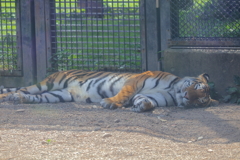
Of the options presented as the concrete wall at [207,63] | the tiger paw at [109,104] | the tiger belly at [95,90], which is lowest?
the tiger paw at [109,104]

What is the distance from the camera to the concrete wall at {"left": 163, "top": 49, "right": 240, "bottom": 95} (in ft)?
17.8

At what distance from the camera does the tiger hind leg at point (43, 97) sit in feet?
17.6

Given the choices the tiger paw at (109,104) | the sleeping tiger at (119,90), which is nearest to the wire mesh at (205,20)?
the sleeping tiger at (119,90)

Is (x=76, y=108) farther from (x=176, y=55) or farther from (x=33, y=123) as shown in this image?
(x=176, y=55)

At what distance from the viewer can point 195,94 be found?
16.4ft

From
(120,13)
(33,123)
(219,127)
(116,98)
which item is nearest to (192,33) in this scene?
(120,13)

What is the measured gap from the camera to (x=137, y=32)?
6.13m

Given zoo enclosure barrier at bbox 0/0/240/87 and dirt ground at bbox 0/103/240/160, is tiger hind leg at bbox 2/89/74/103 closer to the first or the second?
dirt ground at bbox 0/103/240/160

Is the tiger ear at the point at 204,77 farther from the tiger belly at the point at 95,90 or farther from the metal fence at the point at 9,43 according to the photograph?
the metal fence at the point at 9,43

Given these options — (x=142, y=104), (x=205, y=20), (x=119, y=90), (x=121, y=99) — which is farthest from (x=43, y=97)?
A: (x=205, y=20)

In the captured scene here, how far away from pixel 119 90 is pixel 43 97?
115 cm

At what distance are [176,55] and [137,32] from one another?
2.76 feet

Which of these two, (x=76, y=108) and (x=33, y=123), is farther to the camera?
(x=76, y=108)

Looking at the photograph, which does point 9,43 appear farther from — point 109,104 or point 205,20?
point 205,20
